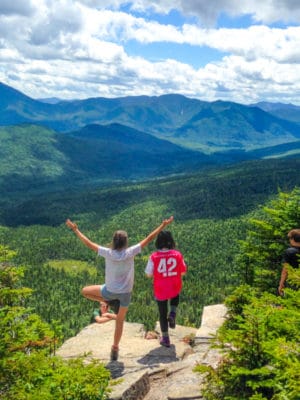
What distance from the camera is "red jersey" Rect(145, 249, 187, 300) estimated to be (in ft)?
55.9

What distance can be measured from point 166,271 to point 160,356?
3.63 metres

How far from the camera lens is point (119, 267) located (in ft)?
51.7

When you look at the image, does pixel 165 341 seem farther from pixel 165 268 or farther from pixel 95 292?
pixel 95 292

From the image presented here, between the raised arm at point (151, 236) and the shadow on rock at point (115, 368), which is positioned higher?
the raised arm at point (151, 236)

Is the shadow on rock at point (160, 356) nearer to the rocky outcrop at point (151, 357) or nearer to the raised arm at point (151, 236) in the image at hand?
the rocky outcrop at point (151, 357)

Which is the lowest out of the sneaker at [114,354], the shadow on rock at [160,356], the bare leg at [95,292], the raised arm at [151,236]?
the shadow on rock at [160,356]

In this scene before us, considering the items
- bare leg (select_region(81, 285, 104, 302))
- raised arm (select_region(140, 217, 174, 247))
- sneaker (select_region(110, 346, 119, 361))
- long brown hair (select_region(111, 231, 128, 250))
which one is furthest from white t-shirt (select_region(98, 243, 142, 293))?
sneaker (select_region(110, 346, 119, 361))

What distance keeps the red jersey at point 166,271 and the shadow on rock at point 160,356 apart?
2.38 meters

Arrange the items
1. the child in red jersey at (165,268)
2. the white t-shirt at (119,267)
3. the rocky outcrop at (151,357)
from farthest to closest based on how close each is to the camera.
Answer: the child in red jersey at (165,268)
the white t-shirt at (119,267)
the rocky outcrop at (151,357)

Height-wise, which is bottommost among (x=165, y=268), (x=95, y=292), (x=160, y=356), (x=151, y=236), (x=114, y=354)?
(x=160, y=356)

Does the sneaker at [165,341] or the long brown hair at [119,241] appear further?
the sneaker at [165,341]

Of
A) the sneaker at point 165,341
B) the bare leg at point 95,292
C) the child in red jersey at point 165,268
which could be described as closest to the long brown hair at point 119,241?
the child in red jersey at point 165,268

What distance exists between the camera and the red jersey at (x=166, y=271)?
17.0 m

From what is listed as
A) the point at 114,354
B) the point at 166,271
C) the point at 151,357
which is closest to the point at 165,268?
the point at 166,271
